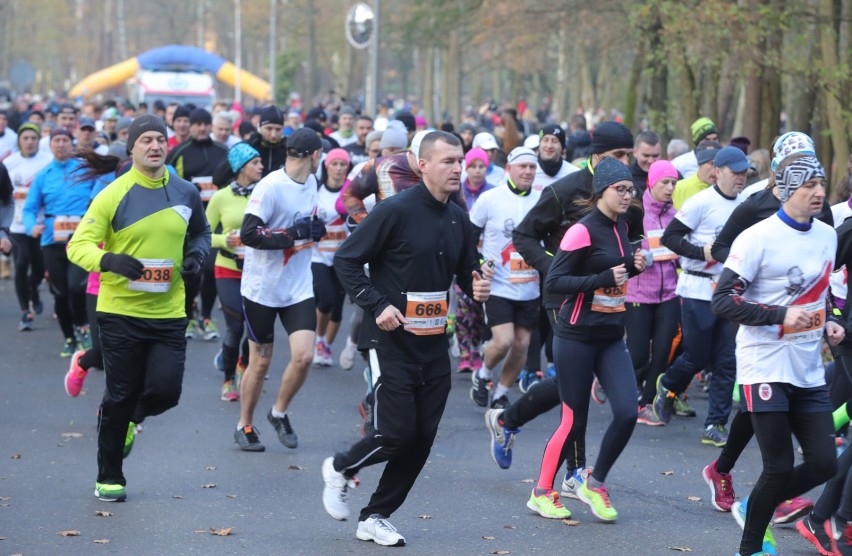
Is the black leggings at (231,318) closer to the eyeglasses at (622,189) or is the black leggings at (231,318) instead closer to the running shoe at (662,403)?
the running shoe at (662,403)

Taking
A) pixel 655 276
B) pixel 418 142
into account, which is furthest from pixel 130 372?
pixel 655 276

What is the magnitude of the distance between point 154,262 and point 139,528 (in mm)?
1464

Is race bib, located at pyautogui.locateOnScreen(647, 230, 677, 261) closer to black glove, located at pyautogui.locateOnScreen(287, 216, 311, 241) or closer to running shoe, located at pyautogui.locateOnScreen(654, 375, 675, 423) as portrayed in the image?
running shoe, located at pyautogui.locateOnScreen(654, 375, 675, 423)

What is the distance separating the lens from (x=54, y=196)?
13.3m

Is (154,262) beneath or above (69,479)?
above

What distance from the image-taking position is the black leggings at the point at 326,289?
12.4m

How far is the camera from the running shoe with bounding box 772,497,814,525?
7.40 metres

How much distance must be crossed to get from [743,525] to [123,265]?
3458 mm

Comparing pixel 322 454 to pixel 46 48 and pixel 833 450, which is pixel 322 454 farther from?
pixel 46 48

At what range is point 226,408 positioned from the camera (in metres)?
10.9

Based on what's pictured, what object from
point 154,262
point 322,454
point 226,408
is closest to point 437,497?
point 322,454

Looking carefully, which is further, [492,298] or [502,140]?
[502,140]

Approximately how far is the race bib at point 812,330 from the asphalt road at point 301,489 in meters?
1.25

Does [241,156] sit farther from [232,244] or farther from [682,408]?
[682,408]
